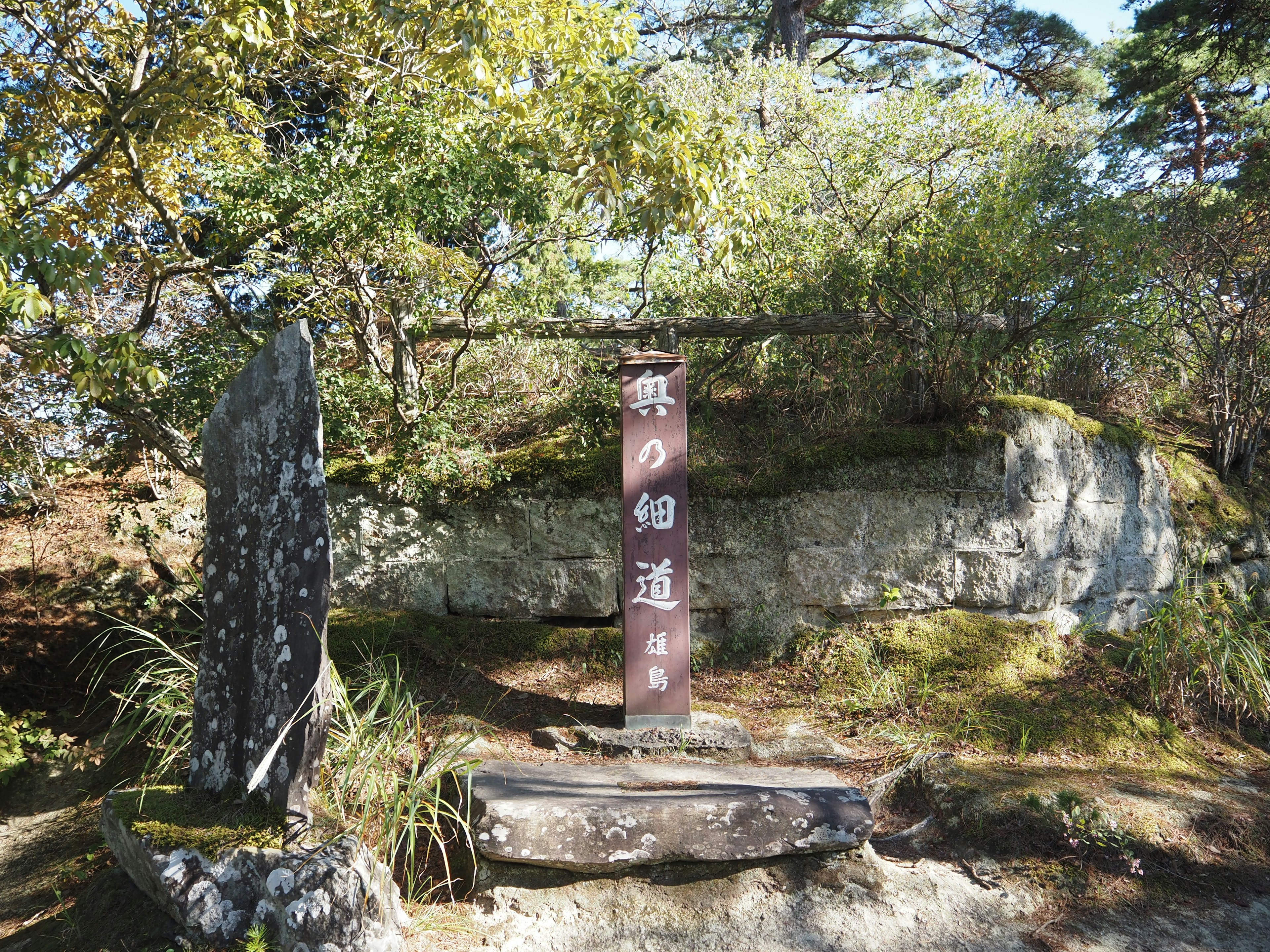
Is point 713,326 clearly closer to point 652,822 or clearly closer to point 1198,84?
point 652,822

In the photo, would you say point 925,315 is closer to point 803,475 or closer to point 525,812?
point 803,475

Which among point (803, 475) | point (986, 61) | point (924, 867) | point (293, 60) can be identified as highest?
point (986, 61)

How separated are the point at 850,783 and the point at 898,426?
295cm

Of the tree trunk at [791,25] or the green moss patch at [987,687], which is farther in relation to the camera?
the tree trunk at [791,25]

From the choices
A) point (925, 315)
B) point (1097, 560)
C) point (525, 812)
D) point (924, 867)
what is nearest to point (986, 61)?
point (925, 315)

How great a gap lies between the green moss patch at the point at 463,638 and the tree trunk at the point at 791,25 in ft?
30.3

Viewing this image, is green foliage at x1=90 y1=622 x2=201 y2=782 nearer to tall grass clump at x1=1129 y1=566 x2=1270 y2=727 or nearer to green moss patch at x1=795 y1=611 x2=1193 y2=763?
green moss patch at x1=795 y1=611 x2=1193 y2=763

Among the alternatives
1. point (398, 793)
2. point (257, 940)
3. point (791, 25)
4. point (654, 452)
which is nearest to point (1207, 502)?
point (654, 452)

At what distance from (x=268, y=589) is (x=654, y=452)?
2336 millimetres

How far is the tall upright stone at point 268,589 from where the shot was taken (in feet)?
10.5

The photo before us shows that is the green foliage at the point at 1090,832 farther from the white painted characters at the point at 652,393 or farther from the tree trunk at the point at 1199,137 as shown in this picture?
the tree trunk at the point at 1199,137

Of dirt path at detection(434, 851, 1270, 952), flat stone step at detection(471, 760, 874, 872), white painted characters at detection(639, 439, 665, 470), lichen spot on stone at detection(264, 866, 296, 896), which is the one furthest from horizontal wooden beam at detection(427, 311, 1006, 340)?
lichen spot on stone at detection(264, 866, 296, 896)

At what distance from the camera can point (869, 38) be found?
39.9 feet

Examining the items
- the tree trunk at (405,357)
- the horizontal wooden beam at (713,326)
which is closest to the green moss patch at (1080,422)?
the horizontal wooden beam at (713,326)
